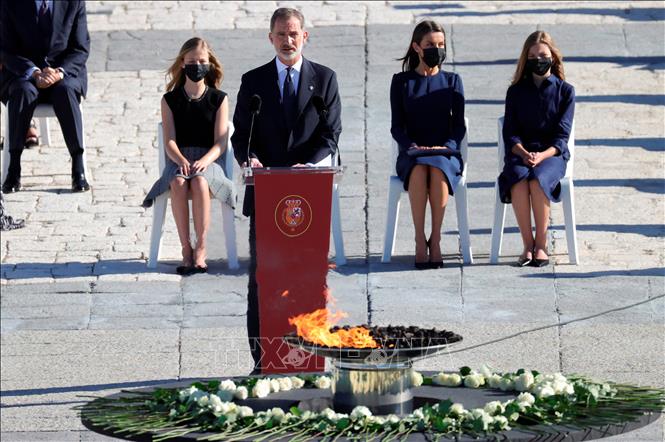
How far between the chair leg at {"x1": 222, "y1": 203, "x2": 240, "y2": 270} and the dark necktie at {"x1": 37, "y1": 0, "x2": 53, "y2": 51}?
2508 mm

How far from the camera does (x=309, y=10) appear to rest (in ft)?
55.2

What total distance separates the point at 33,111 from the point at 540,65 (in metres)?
4.04

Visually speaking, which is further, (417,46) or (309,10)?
(309,10)

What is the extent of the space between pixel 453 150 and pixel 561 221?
141 centimetres

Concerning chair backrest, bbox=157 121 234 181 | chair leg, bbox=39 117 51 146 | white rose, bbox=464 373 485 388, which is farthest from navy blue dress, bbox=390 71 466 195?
white rose, bbox=464 373 485 388

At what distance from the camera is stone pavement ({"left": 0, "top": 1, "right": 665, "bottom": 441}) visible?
861cm

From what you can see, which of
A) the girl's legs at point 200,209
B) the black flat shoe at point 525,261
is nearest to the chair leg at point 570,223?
the black flat shoe at point 525,261

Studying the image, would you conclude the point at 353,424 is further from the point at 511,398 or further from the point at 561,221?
the point at 561,221

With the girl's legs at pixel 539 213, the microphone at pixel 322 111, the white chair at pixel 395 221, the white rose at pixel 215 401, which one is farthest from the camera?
the white chair at pixel 395 221

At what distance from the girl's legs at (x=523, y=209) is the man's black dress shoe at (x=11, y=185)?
160 inches

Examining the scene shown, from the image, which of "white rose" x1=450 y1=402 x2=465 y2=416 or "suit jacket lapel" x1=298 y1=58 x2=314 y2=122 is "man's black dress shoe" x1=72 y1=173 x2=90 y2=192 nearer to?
"suit jacket lapel" x1=298 y1=58 x2=314 y2=122

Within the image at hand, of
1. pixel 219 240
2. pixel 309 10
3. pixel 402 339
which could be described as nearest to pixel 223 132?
pixel 219 240

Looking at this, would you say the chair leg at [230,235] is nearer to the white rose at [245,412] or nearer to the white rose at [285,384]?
the white rose at [285,384]

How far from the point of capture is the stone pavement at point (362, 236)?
28.2ft
